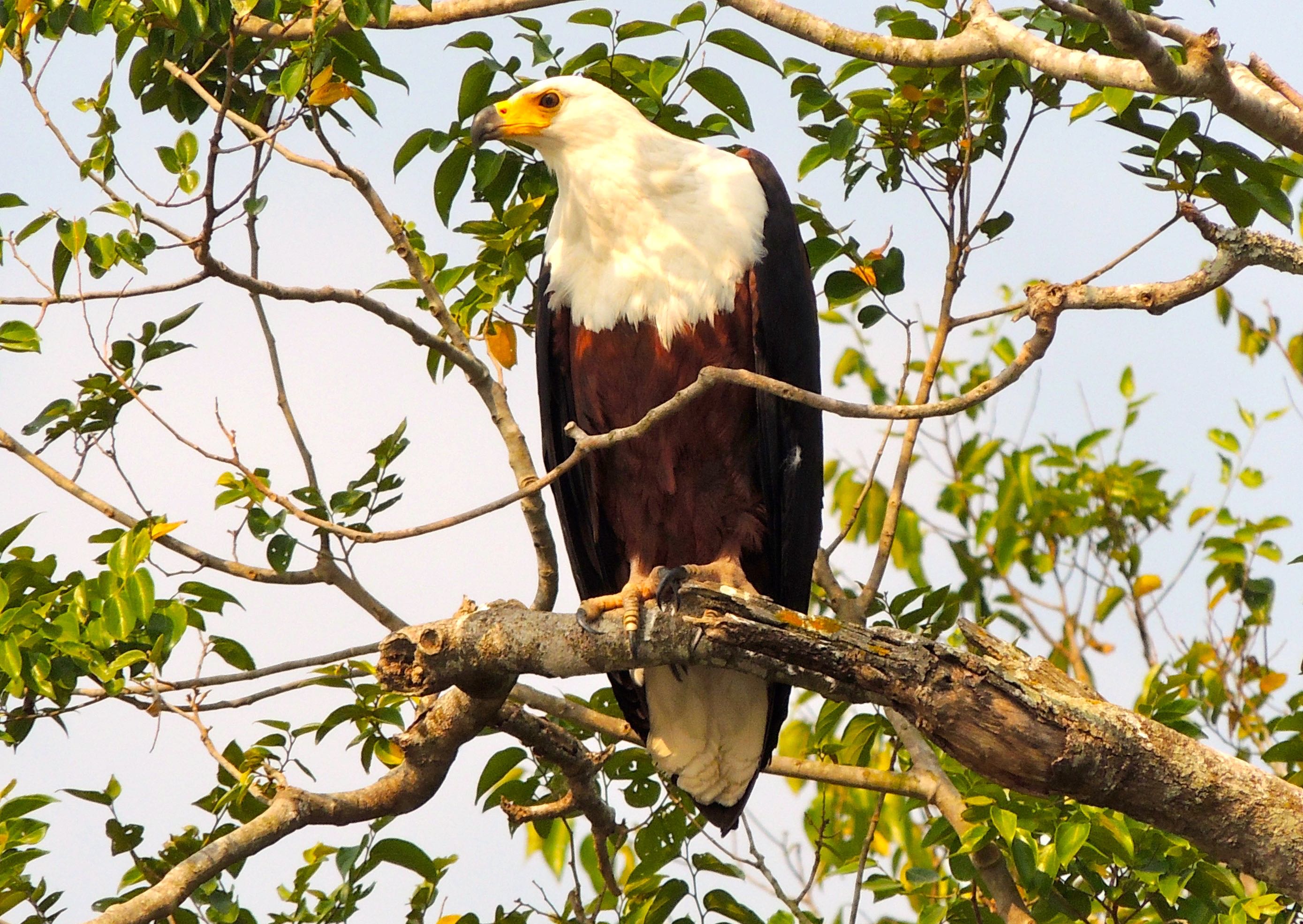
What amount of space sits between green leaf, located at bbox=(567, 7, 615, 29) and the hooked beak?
0.35 m

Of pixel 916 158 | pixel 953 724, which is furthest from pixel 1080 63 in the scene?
pixel 953 724

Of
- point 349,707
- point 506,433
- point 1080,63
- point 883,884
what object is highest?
point 1080,63

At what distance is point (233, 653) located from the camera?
145 inches

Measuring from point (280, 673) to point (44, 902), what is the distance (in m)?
0.79

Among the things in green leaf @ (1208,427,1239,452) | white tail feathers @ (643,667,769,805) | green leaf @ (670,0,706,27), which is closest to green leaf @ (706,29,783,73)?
green leaf @ (670,0,706,27)

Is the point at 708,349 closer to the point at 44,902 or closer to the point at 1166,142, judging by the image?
the point at 1166,142

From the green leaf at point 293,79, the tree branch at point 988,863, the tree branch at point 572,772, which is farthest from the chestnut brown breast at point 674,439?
the green leaf at point 293,79

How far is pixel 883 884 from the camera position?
12.2 feet

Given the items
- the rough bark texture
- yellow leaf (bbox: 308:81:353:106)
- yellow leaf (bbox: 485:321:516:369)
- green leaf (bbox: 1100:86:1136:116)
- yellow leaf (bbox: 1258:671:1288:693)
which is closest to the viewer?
the rough bark texture

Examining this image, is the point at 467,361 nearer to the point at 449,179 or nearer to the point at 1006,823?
the point at 449,179

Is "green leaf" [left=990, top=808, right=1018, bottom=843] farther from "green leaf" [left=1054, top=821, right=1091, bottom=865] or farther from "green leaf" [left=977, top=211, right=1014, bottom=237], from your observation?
"green leaf" [left=977, top=211, right=1014, bottom=237]

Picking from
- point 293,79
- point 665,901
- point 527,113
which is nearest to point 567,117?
point 527,113

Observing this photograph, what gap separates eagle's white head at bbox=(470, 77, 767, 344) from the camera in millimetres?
3918

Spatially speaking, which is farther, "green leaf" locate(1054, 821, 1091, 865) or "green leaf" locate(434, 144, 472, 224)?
"green leaf" locate(434, 144, 472, 224)
